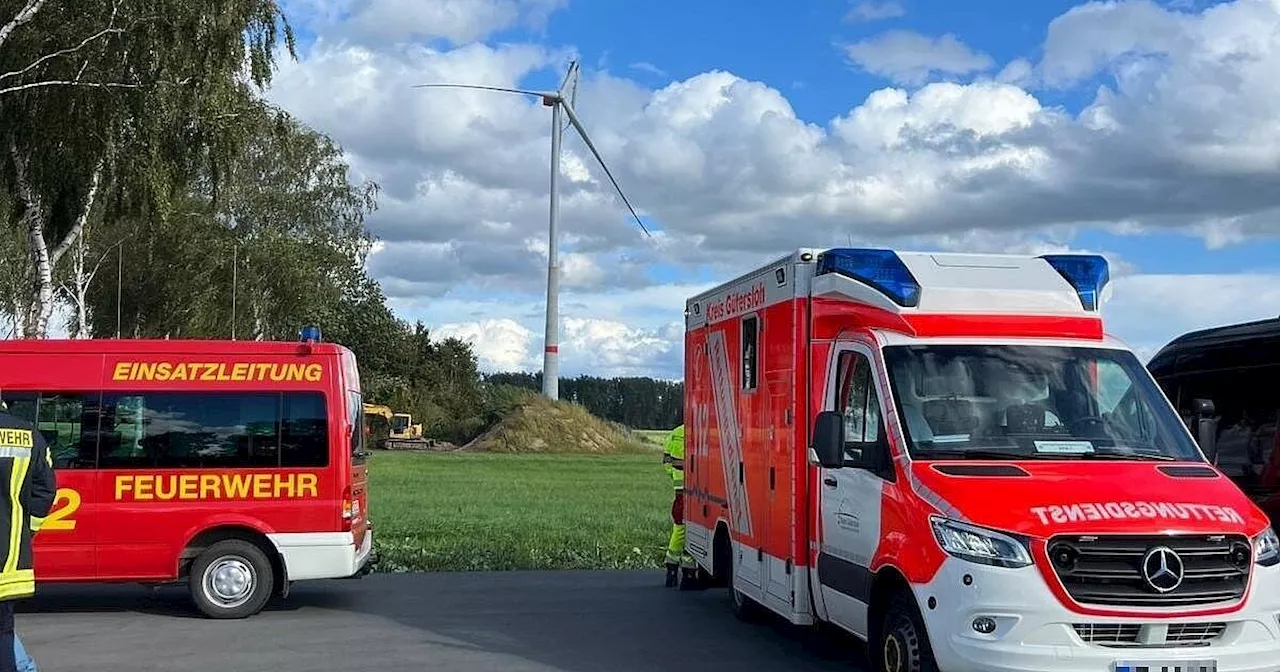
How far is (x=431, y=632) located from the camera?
34.2 feet

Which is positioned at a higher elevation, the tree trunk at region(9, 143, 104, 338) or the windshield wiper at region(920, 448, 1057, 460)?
the tree trunk at region(9, 143, 104, 338)

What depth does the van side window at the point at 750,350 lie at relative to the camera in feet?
31.8

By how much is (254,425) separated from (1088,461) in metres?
6.94

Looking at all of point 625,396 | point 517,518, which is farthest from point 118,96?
point 625,396

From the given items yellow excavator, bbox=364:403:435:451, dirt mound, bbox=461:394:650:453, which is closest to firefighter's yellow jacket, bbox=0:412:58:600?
dirt mound, bbox=461:394:650:453

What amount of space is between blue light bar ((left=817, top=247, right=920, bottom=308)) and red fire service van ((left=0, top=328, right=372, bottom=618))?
4.94m

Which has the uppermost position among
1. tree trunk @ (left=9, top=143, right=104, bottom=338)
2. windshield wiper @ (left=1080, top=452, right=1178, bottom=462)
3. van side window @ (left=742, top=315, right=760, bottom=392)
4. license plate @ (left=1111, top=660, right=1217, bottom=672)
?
tree trunk @ (left=9, top=143, right=104, bottom=338)

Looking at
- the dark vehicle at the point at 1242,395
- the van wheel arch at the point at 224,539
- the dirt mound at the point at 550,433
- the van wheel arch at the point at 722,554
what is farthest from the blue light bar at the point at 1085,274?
the dirt mound at the point at 550,433

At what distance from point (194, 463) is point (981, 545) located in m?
7.07

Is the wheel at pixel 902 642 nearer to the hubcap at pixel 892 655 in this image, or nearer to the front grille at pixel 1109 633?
the hubcap at pixel 892 655

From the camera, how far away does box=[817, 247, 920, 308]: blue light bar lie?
312 inches

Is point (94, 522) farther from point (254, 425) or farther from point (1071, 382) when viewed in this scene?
point (1071, 382)

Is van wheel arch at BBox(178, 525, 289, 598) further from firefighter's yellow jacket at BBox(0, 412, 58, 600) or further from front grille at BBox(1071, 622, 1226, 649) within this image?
front grille at BBox(1071, 622, 1226, 649)

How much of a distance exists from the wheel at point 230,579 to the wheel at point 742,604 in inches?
152
